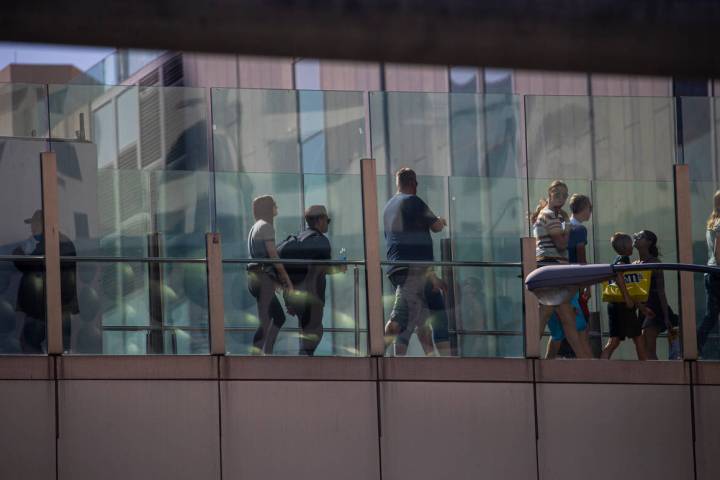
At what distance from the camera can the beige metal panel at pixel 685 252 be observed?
46.0 ft

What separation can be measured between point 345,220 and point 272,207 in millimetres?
816

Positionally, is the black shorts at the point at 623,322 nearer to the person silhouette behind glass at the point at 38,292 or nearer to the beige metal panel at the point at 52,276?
the person silhouette behind glass at the point at 38,292

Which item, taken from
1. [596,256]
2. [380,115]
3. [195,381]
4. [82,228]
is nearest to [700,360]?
[596,256]

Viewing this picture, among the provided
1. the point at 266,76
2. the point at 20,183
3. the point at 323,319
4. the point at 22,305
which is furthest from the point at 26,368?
the point at 266,76

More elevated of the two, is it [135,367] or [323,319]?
[323,319]

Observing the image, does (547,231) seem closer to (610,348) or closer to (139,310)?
(610,348)

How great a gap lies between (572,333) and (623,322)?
0.51 meters

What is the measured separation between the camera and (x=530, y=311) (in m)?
13.7

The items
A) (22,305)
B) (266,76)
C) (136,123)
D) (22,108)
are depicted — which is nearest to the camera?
(22,305)

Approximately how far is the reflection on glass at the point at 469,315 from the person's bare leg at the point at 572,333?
427 mm

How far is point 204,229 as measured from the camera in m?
13.4

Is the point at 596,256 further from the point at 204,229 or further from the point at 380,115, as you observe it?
the point at 204,229

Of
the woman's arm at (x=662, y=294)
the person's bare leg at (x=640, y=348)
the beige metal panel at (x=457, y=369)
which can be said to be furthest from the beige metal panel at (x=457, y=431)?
the woman's arm at (x=662, y=294)

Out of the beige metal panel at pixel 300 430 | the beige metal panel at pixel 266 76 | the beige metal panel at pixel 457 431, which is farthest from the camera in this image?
the beige metal panel at pixel 266 76
